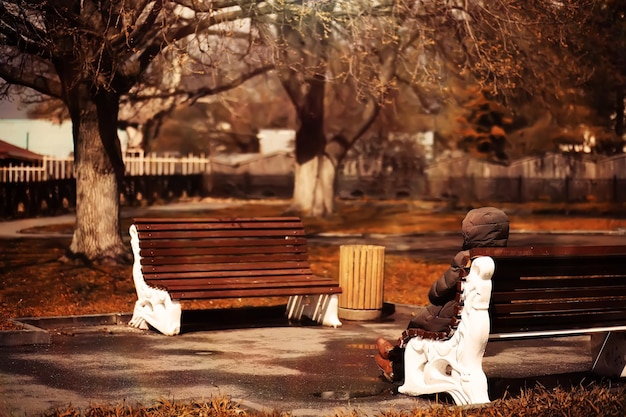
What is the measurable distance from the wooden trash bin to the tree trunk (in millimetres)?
6748

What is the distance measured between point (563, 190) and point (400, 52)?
695 inches

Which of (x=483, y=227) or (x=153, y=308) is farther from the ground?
(x=483, y=227)

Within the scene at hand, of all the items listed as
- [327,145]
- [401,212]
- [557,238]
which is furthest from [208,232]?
[401,212]

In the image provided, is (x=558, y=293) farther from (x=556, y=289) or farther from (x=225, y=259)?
(x=225, y=259)

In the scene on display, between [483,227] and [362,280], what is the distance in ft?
14.9

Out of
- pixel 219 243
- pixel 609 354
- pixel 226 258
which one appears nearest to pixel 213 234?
pixel 219 243

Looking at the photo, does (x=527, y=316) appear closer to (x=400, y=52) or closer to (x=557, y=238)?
(x=400, y=52)

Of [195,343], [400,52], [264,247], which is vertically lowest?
[195,343]

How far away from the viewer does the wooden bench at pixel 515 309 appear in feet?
24.8

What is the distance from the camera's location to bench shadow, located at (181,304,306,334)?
11.9 meters

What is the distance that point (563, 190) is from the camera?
135 feet

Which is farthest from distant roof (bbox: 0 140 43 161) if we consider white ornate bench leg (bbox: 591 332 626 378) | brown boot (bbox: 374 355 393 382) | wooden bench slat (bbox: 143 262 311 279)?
white ornate bench leg (bbox: 591 332 626 378)

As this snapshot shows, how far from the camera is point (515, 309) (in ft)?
26.2

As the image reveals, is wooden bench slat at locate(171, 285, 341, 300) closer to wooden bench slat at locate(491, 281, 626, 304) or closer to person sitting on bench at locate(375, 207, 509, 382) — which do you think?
person sitting on bench at locate(375, 207, 509, 382)
